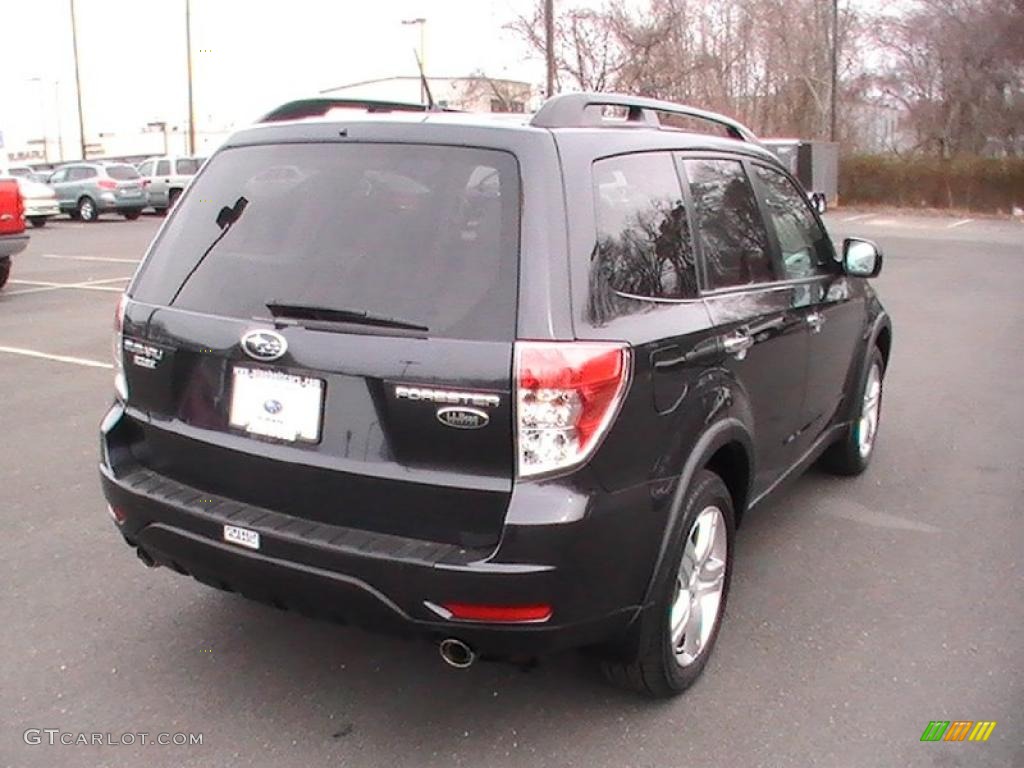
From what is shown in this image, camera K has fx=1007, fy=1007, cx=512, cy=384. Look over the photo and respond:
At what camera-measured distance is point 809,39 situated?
4391 centimetres

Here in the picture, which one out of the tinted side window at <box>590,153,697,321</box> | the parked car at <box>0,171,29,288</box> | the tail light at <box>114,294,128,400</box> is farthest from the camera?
the parked car at <box>0,171,29,288</box>

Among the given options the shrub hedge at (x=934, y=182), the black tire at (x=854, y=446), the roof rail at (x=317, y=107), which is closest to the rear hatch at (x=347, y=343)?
the roof rail at (x=317, y=107)

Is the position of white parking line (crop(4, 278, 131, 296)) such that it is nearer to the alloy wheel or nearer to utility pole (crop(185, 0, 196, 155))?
the alloy wheel

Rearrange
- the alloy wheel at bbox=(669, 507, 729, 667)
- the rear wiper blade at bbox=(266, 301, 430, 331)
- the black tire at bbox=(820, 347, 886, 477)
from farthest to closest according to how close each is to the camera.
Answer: the black tire at bbox=(820, 347, 886, 477), the alloy wheel at bbox=(669, 507, 729, 667), the rear wiper blade at bbox=(266, 301, 430, 331)

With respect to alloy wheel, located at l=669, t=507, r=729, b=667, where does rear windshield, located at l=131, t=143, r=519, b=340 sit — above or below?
above

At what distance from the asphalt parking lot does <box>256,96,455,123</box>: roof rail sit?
5.87ft

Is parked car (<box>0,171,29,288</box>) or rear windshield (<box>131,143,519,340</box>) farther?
parked car (<box>0,171,29,288</box>)

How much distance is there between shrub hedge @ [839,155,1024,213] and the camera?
1345 inches

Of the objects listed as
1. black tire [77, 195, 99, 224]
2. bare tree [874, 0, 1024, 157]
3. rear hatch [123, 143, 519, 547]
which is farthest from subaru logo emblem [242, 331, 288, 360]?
bare tree [874, 0, 1024, 157]

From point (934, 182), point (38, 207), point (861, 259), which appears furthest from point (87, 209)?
point (934, 182)

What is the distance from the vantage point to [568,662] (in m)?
3.35

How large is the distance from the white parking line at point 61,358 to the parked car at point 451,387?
17.1ft

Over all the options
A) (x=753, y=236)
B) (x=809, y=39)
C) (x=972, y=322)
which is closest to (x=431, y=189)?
(x=753, y=236)

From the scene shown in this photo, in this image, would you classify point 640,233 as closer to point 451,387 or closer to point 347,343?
point 451,387
